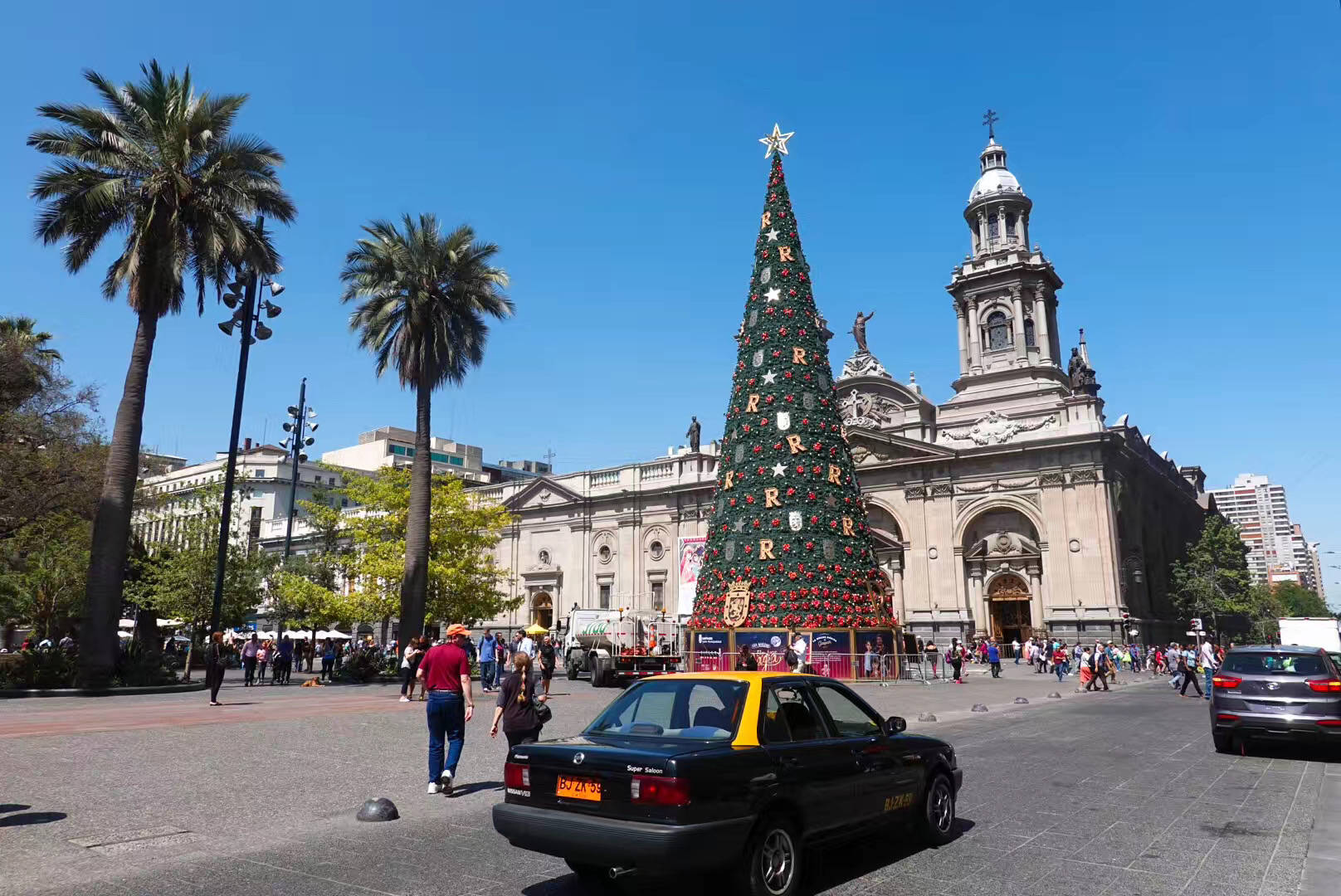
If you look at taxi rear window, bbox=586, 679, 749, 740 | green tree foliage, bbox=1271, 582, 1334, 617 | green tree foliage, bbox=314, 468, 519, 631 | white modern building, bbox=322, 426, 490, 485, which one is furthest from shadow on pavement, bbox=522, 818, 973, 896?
green tree foliage, bbox=1271, 582, 1334, 617

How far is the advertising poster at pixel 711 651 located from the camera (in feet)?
91.8

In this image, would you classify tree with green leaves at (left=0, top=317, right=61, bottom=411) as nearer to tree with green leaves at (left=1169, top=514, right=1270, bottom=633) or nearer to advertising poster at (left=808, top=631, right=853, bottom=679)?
advertising poster at (left=808, top=631, right=853, bottom=679)

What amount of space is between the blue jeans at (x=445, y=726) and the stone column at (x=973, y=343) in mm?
53693

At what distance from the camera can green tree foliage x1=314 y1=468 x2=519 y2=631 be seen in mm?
35250

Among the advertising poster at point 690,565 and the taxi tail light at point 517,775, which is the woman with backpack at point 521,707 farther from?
the advertising poster at point 690,565

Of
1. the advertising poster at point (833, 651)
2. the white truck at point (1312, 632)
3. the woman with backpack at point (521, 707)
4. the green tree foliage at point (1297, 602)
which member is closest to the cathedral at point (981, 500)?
the white truck at point (1312, 632)

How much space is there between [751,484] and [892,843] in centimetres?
2223

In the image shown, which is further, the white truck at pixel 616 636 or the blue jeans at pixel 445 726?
the white truck at pixel 616 636

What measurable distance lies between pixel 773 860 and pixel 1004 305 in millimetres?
57212

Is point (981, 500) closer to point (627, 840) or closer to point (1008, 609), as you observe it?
point (1008, 609)

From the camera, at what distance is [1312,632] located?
33156mm

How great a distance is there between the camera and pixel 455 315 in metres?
30.9

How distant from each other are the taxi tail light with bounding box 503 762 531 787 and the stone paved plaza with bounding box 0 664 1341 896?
0.73 metres

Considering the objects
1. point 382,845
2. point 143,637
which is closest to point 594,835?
point 382,845
